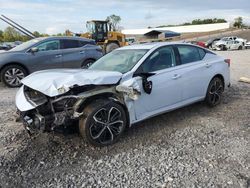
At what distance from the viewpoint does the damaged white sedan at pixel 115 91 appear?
165 inches

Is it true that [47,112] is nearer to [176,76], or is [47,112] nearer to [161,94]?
[161,94]

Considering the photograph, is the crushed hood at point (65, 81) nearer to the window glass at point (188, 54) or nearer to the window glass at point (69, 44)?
the window glass at point (188, 54)

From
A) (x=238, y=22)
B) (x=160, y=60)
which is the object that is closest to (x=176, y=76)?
(x=160, y=60)

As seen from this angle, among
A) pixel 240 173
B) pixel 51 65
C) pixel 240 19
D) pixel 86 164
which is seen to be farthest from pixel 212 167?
pixel 240 19

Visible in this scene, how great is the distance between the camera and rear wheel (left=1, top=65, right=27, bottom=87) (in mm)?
9297

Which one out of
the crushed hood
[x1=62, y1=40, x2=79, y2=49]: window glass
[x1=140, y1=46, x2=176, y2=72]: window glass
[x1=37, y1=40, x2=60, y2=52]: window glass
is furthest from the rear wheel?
[x1=140, y1=46, x2=176, y2=72]: window glass

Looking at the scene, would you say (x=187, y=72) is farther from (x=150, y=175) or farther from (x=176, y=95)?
(x=150, y=175)

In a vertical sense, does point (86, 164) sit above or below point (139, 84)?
below

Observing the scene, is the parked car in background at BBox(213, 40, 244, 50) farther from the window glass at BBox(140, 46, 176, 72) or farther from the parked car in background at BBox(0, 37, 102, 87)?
the window glass at BBox(140, 46, 176, 72)

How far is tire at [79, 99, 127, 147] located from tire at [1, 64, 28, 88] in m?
5.83

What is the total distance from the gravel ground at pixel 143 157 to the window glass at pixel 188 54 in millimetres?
1145

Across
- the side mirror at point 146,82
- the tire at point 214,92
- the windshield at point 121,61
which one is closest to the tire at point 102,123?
the side mirror at point 146,82

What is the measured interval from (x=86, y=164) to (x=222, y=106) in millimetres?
3701

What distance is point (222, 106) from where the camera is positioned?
21.2 ft
